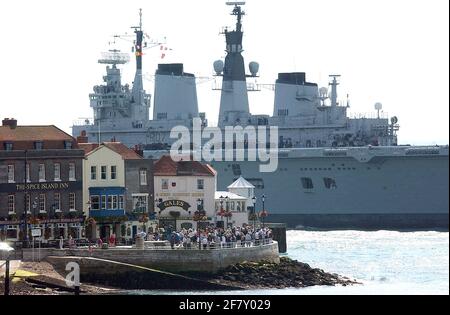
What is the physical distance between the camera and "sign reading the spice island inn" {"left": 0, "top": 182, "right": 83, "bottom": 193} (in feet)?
178

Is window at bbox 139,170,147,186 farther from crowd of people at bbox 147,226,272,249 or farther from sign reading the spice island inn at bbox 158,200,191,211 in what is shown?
crowd of people at bbox 147,226,272,249

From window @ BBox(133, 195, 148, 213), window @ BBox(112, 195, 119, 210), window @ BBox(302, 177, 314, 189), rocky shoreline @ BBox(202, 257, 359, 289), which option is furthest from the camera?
window @ BBox(302, 177, 314, 189)

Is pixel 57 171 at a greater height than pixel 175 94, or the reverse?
pixel 175 94

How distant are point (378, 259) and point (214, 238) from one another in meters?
15.3

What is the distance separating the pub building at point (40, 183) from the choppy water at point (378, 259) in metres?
7.63

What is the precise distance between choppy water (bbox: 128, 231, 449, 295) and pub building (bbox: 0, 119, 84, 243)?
7634 mm

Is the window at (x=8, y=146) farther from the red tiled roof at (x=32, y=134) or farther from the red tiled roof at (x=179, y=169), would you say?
the red tiled roof at (x=179, y=169)

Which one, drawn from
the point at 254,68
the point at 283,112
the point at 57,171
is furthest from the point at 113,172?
the point at 254,68

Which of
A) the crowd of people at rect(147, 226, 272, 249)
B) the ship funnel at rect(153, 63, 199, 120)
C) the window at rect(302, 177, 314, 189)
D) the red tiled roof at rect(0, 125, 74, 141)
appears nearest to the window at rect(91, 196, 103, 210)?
the red tiled roof at rect(0, 125, 74, 141)

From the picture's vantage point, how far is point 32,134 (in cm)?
5688

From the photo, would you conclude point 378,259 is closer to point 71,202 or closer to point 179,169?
point 179,169

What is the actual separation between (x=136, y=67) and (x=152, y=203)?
198ft

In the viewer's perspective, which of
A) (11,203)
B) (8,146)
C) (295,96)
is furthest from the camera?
(295,96)
